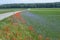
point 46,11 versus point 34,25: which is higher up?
point 46,11

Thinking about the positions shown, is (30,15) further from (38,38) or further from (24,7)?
(38,38)

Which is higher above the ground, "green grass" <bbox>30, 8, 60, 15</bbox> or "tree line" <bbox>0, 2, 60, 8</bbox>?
"tree line" <bbox>0, 2, 60, 8</bbox>

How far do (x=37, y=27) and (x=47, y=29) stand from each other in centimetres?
10

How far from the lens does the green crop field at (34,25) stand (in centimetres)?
118

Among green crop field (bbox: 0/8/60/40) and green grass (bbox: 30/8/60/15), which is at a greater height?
green grass (bbox: 30/8/60/15)

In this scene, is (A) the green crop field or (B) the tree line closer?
(A) the green crop field

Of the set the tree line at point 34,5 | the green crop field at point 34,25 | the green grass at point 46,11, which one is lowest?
the green crop field at point 34,25

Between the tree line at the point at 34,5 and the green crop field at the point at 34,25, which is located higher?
the tree line at the point at 34,5

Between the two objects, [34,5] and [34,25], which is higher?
[34,5]

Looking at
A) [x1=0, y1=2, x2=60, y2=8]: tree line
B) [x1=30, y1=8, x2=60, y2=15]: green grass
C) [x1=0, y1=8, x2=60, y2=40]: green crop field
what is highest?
[x1=0, y1=2, x2=60, y2=8]: tree line

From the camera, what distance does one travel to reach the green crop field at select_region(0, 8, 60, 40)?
1178 mm

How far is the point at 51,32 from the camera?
1241 millimetres

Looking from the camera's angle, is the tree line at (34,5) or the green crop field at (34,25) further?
the tree line at (34,5)

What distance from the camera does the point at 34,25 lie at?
1260 millimetres
